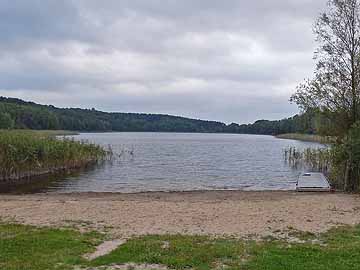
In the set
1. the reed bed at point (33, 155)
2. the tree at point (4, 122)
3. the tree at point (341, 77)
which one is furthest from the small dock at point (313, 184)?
the tree at point (4, 122)

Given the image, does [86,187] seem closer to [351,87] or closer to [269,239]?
[351,87]

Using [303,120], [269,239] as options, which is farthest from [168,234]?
[303,120]

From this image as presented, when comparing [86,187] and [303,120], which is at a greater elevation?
[303,120]

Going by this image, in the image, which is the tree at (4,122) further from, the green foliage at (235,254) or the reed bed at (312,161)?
the green foliage at (235,254)

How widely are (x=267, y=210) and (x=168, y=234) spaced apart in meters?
5.24

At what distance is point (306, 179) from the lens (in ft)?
79.4

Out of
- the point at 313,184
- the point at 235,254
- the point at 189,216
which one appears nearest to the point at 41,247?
the point at 235,254

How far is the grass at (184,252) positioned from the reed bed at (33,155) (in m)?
19.3

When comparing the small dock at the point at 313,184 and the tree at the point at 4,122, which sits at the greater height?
the tree at the point at 4,122

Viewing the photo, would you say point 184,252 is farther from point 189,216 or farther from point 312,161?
point 312,161

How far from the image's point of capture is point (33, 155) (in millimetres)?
30594

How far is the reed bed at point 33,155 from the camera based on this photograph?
93.7ft

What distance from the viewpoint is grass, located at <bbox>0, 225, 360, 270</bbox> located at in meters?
7.55

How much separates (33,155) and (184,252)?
24.2 meters
